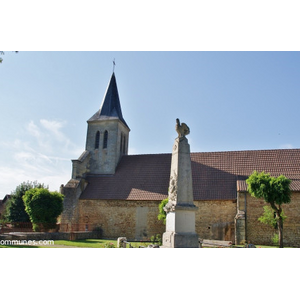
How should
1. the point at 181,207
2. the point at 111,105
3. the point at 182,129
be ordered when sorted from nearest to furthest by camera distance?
the point at 181,207, the point at 182,129, the point at 111,105

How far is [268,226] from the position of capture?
830 inches

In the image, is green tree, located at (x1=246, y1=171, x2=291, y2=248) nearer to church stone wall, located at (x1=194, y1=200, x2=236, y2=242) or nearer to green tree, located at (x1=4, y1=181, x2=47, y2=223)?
church stone wall, located at (x1=194, y1=200, x2=236, y2=242)

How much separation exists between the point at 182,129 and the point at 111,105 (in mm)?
21922

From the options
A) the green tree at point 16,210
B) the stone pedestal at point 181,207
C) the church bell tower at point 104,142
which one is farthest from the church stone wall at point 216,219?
the green tree at point 16,210

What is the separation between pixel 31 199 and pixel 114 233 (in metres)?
6.81

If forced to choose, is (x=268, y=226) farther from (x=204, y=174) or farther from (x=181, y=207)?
(x=181, y=207)

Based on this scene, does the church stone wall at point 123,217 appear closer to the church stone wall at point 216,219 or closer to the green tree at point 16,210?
the church stone wall at point 216,219

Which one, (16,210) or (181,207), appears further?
(16,210)

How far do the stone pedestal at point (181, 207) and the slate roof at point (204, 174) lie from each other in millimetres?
12860

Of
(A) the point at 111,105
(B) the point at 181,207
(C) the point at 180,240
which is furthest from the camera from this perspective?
(A) the point at 111,105

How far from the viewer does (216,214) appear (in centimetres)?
2283

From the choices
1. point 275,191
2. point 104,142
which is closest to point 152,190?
point 104,142

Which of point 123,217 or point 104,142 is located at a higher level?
point 104,142

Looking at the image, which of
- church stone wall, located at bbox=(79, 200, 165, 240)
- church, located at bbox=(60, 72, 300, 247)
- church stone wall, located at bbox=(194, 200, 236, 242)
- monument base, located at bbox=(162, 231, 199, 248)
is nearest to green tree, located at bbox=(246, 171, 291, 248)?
church, located at bbox=(60, 72, 300, 247)
